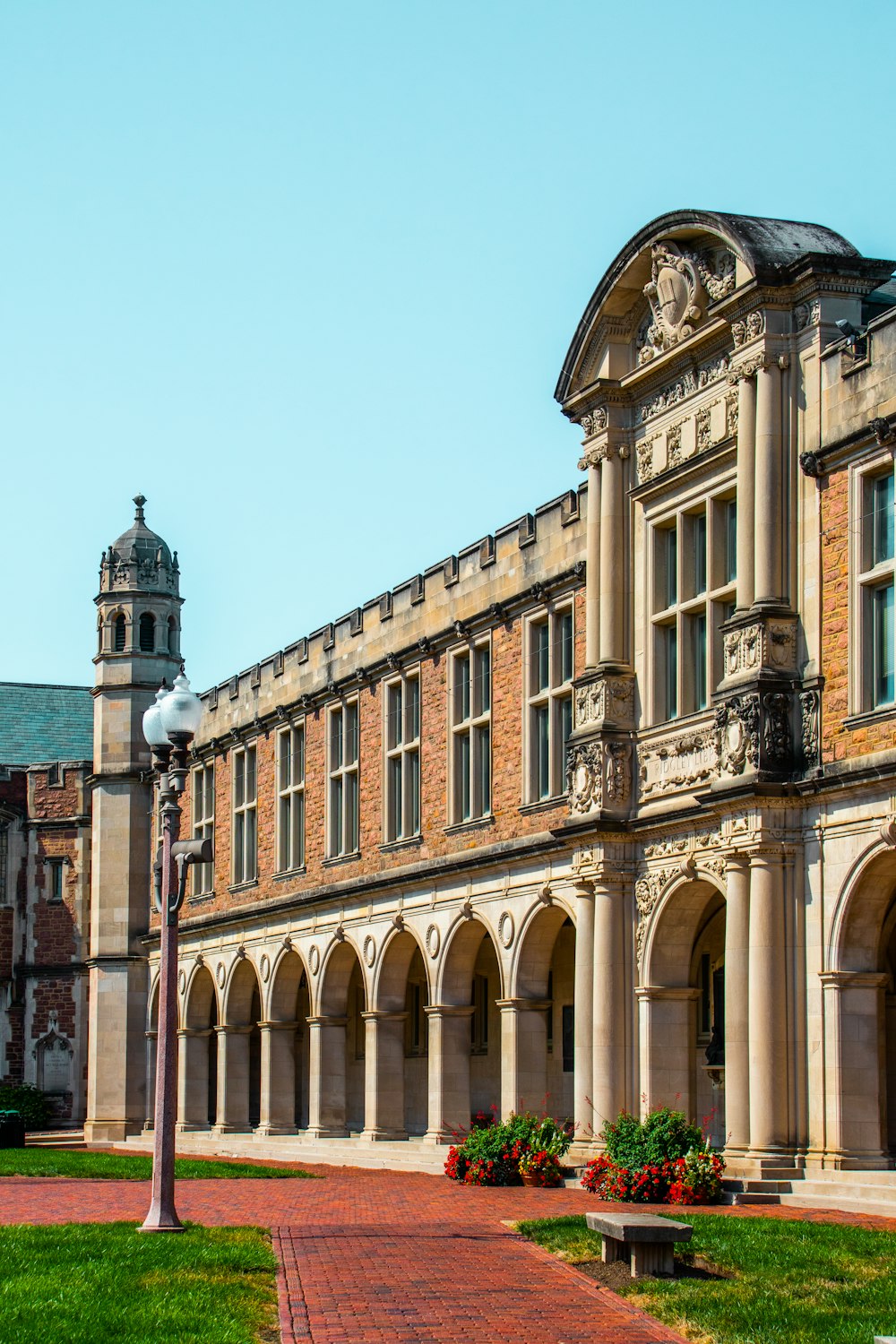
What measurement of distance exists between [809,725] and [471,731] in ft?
33.0

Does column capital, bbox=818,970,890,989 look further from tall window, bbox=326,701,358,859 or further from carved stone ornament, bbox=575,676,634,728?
tall window, bbox=326,701,358,859

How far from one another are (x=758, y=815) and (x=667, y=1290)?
870 centimetres

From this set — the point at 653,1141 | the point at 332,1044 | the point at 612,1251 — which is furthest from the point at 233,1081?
the point at 612,1251

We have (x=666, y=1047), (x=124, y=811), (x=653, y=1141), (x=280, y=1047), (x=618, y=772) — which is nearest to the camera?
(x=653, y=1141)

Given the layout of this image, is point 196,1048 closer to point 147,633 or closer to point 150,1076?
point 150,1076

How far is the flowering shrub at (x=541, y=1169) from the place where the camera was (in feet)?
80.4

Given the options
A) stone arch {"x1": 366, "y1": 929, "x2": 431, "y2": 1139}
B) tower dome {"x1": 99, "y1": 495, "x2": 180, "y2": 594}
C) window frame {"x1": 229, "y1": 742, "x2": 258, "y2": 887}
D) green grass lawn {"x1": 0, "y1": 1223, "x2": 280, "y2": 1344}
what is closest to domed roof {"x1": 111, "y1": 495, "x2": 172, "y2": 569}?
tower dome {"x1": 99, "y1": 495, "x2": 180, "y2": 594}

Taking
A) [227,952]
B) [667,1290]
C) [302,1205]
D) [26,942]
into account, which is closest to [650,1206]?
[302,1205]

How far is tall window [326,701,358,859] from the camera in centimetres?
3622

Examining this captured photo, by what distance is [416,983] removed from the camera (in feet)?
124

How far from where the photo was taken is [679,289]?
24.8 meters

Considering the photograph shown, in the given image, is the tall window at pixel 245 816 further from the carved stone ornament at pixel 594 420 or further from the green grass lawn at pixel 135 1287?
the green grass lawn at pixel 135 1287

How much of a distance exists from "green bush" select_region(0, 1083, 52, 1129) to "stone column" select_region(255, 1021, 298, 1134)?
1323cm

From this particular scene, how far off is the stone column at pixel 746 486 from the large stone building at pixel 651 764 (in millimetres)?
38
